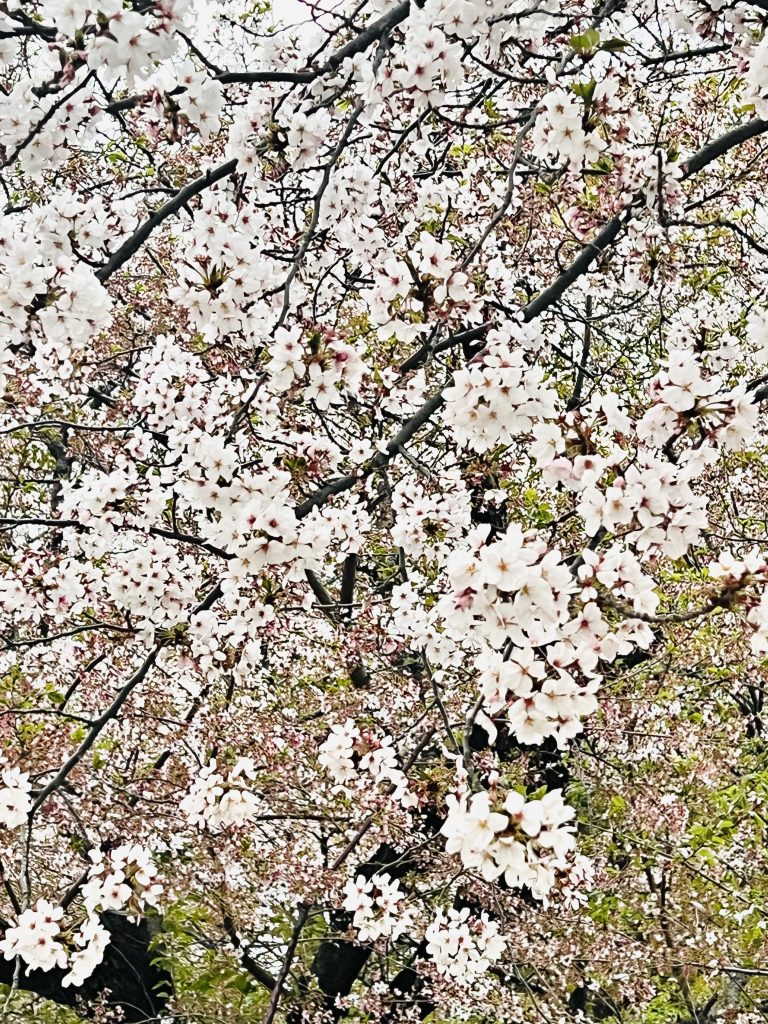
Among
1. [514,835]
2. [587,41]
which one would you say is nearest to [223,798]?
[514,835]

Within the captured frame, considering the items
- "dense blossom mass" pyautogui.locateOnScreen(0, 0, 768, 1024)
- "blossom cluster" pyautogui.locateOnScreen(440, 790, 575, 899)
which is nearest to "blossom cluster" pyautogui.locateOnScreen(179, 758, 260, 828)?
"dense blossom mass" pyautogui.locateOnScreen(0, 0, 768, 1024)

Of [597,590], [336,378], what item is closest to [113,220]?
[336,378]

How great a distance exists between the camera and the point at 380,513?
5785 mm

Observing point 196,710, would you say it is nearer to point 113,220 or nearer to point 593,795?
point 593,795

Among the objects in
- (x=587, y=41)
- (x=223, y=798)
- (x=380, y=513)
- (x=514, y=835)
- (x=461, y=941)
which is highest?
(x=380, y=513)

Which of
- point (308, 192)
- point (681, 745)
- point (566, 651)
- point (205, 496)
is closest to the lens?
point (566, 651)

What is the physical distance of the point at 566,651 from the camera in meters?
1.84

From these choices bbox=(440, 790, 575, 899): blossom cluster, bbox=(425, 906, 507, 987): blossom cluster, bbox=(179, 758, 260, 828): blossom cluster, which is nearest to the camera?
bbox=(440, 790, 575, 899): blossom cluster

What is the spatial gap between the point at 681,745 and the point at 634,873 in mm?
1106

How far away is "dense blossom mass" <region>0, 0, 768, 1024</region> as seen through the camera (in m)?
2.13

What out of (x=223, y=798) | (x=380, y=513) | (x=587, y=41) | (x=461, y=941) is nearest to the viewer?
(x=587, y=41)

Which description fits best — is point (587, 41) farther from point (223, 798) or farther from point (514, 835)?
point (223, 798)

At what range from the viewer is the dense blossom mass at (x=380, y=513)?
2.13 metres

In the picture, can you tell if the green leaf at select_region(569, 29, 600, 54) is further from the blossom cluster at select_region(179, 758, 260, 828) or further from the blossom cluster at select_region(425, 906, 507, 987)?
the blossom cluster at select_region(425, 906, 507, 987)
